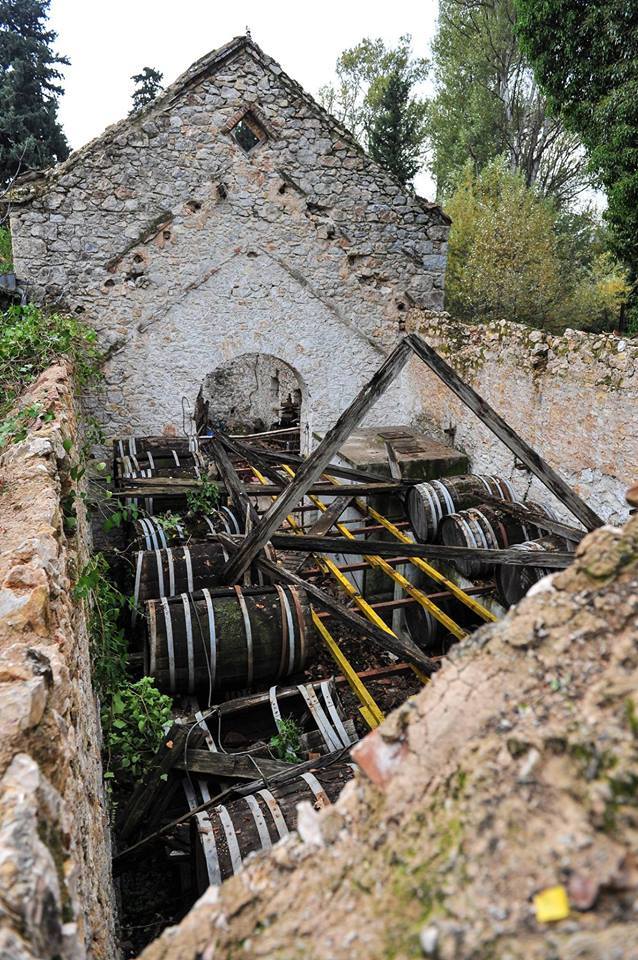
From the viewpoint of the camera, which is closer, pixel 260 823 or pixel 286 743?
pixel 260 823

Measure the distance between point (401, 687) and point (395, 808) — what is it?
12.7 feet

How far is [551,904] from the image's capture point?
0.98 meters

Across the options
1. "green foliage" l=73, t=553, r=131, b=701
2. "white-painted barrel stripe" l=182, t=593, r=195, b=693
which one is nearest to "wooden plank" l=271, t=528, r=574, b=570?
"white-painted barrel stripe" l=182, t=593, r=195, b=693

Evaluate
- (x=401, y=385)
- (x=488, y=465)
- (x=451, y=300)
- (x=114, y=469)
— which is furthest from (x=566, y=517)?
(x=451, y=300)

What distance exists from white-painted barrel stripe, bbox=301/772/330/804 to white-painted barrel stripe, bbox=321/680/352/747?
0.56 meters

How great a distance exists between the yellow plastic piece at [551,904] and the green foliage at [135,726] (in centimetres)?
317

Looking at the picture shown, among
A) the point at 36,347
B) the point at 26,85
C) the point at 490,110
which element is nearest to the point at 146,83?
the point at 26,85

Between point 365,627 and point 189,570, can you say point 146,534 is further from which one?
point 365,627

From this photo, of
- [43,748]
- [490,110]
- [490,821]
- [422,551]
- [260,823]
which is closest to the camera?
[490,821]

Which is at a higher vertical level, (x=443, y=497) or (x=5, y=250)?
(x=5, y=250)

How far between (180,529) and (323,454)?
6.87ft

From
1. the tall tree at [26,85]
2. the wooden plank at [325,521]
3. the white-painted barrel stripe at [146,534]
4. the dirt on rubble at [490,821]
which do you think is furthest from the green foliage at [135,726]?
the tall tree at [26,85]

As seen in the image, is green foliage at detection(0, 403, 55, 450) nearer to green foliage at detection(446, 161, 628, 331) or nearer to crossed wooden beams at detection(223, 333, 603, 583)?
crossed wooden beams at detection(223, 333, 603, 583)

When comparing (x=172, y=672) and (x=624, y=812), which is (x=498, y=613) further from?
(x=624, y=812)
